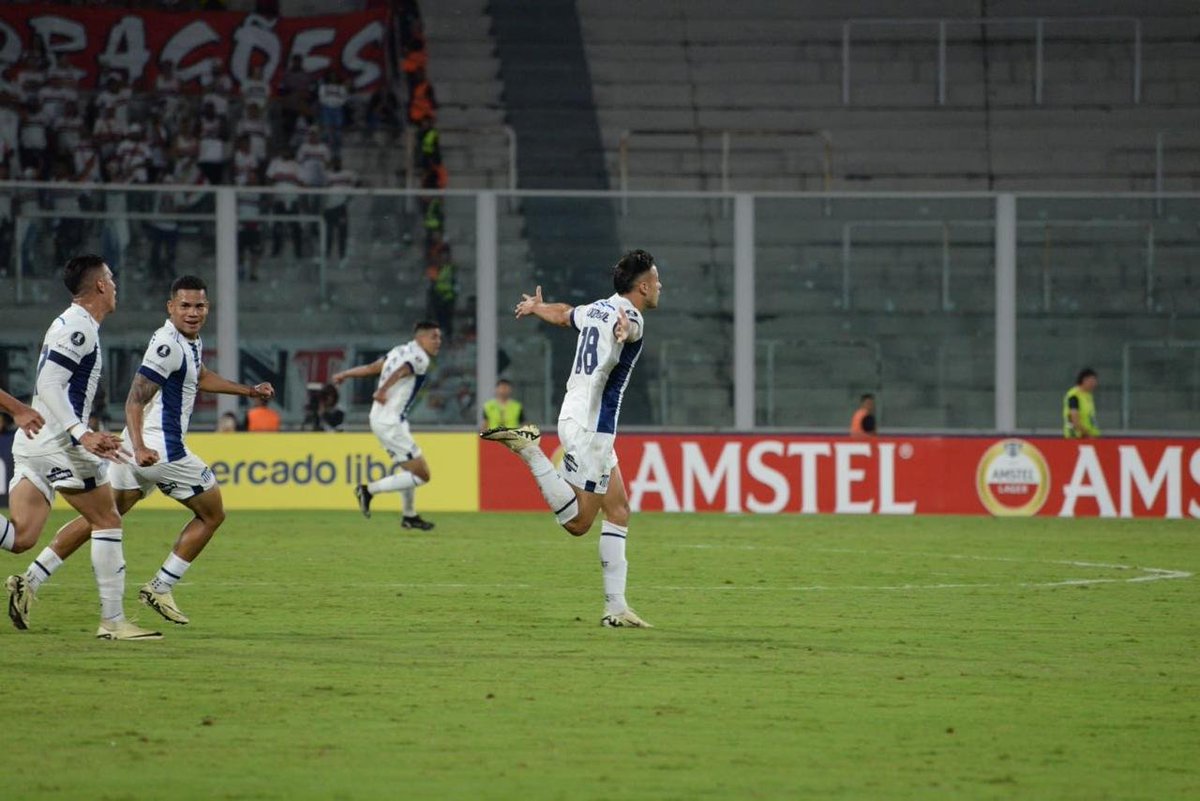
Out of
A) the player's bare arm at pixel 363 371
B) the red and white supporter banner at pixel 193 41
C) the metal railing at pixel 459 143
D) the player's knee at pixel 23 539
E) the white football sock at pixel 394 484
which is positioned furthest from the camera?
the red and white supporter banner at pixel 193 41

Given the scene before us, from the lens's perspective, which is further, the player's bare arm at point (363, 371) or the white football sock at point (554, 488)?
the player's bare arm at point (363, 371)

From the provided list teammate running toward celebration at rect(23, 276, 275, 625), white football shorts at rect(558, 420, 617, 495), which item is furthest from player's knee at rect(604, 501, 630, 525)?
teammate running toward celebration at rect(23, 276, 275, 625)

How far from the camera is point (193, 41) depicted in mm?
32156

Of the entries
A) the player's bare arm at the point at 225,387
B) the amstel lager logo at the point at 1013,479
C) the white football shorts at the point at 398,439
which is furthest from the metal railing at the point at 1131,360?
the player's bare arm at the point at 225,387

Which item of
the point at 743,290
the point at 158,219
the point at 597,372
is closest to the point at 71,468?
the point at 597,372

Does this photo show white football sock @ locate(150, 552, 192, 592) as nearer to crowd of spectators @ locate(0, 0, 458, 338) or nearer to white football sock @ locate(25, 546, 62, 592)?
white football sock @ locate(25, 546, 62, 592)

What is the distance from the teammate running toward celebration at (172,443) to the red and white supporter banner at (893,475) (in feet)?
40.4

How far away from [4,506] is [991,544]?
12325 millimetres

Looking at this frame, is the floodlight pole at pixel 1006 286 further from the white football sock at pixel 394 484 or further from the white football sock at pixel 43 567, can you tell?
the white football sock at pixel 43 567

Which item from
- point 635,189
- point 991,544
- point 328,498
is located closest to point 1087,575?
point 991,544

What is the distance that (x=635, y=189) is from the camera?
105 ft

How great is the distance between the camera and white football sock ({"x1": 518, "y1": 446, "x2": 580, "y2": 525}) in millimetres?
11773

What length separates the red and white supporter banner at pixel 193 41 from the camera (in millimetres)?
31484

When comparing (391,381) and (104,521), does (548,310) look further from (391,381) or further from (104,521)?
(391,381)
